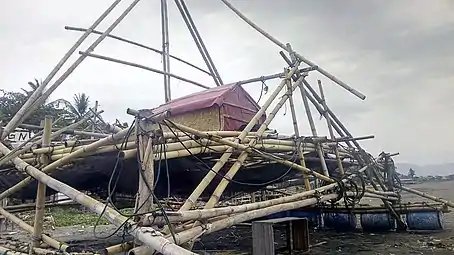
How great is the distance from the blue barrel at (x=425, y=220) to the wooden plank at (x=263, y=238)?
17.9ft

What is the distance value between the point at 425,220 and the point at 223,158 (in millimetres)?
6727

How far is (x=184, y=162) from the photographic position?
22.2ft

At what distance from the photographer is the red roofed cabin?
24.1 feet

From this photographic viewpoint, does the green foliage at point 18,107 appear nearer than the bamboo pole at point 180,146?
No

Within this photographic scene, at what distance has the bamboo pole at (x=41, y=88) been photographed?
284 inches

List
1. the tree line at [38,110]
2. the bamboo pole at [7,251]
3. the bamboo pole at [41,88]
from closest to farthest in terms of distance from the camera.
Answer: the bamboo pole at [7,251], the bamboo pole at [41,88], the tree line at [38,110]

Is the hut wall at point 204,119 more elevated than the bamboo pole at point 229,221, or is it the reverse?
the hut wall at point 204,119

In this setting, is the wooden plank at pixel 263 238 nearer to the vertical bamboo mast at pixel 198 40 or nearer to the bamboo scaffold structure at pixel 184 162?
the bamboo scaffold structure at pixel 184 162

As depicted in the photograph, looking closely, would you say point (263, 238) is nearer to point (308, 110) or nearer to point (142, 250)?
point (142, 250)

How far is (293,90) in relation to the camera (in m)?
8.24

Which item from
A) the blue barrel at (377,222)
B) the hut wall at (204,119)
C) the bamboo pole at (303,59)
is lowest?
the blue barrel at (377,222)

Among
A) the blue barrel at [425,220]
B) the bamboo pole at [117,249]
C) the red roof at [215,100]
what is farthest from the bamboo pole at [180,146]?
the blue barrel at [425,220]

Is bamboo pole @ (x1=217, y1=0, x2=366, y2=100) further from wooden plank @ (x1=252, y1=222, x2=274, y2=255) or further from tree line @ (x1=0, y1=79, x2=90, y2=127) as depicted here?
tree line @ (x1=0, y1=79, x2=90, y2=127)

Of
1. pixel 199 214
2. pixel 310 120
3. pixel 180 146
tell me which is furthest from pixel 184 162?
pixel 310 120
